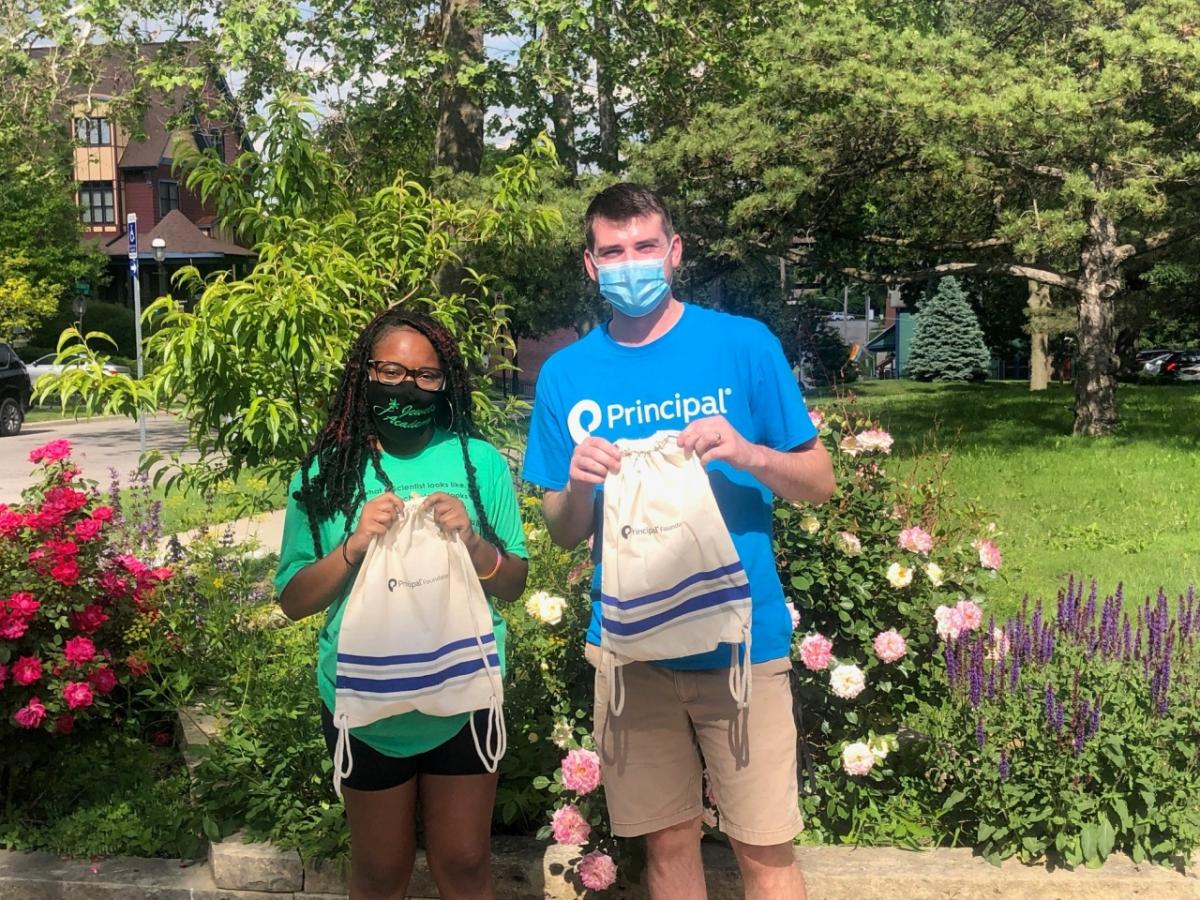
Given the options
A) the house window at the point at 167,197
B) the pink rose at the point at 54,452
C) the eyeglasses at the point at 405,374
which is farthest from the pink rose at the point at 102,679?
the house window at the point at 167,197

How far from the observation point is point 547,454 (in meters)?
2.48

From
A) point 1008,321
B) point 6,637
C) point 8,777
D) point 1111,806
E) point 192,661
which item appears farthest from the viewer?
point 1008,321

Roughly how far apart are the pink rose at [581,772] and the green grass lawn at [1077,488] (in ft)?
7.68

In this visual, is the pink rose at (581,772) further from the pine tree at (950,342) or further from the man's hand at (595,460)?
the pine tree at (950,342)

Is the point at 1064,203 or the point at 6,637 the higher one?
the point at 1064,203

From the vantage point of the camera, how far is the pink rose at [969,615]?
11.2 ft

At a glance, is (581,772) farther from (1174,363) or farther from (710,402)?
(1174,363)

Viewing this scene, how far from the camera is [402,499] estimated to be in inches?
91.2

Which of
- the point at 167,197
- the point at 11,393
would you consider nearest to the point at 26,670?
the point at 11,393

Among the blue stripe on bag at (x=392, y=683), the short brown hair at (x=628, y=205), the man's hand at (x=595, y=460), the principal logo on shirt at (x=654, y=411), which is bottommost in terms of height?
the blue stripe on bag at (x=392, y=683)

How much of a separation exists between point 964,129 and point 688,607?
11373 mm

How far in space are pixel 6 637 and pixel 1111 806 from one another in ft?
11.9

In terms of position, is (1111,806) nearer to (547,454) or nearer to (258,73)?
(547,454)

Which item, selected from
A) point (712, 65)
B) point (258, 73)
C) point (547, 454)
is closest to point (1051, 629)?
point (547, 454)
